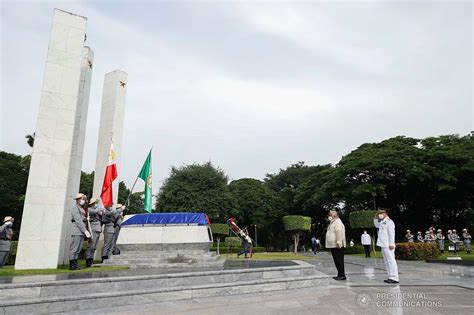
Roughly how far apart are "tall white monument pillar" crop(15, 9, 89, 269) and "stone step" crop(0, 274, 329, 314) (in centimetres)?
466

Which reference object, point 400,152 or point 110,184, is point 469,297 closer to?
point 110,184

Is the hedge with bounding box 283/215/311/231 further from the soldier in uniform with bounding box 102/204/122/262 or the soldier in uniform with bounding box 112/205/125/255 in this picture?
the soldier in uniform with bounding box 102/204/122/262

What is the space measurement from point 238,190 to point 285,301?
42.6 metres

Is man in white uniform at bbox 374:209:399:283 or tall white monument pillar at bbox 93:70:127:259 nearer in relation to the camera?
man in white uniform at bbox 374:209:399:283

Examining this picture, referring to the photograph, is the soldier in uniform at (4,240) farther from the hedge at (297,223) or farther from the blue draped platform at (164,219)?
the hedge at (297,223)

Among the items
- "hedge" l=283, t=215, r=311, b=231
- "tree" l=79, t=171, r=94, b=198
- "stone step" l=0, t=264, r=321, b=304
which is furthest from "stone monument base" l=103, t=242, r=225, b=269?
"tree" l=79, t=171, r=94, b=198

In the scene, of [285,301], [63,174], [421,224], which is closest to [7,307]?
[285,301]

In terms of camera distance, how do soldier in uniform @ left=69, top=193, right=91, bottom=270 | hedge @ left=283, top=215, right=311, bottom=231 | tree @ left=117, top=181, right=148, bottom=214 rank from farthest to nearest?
tree @ left=117, top=181, right=148, bottom=214 < hedge @ left=283, top=215, right=311, bottom=231 < soldier in uniform @ left=69, top=193, right=91, bottom=270

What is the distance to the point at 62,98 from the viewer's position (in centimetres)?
1044

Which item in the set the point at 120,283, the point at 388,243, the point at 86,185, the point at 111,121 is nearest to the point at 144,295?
the point at 120,283

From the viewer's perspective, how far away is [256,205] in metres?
47.7

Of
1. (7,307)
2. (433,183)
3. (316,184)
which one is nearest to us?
(7,307)

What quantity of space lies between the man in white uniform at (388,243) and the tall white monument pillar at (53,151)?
876 cm

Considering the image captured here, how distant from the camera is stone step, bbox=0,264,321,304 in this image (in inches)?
204
